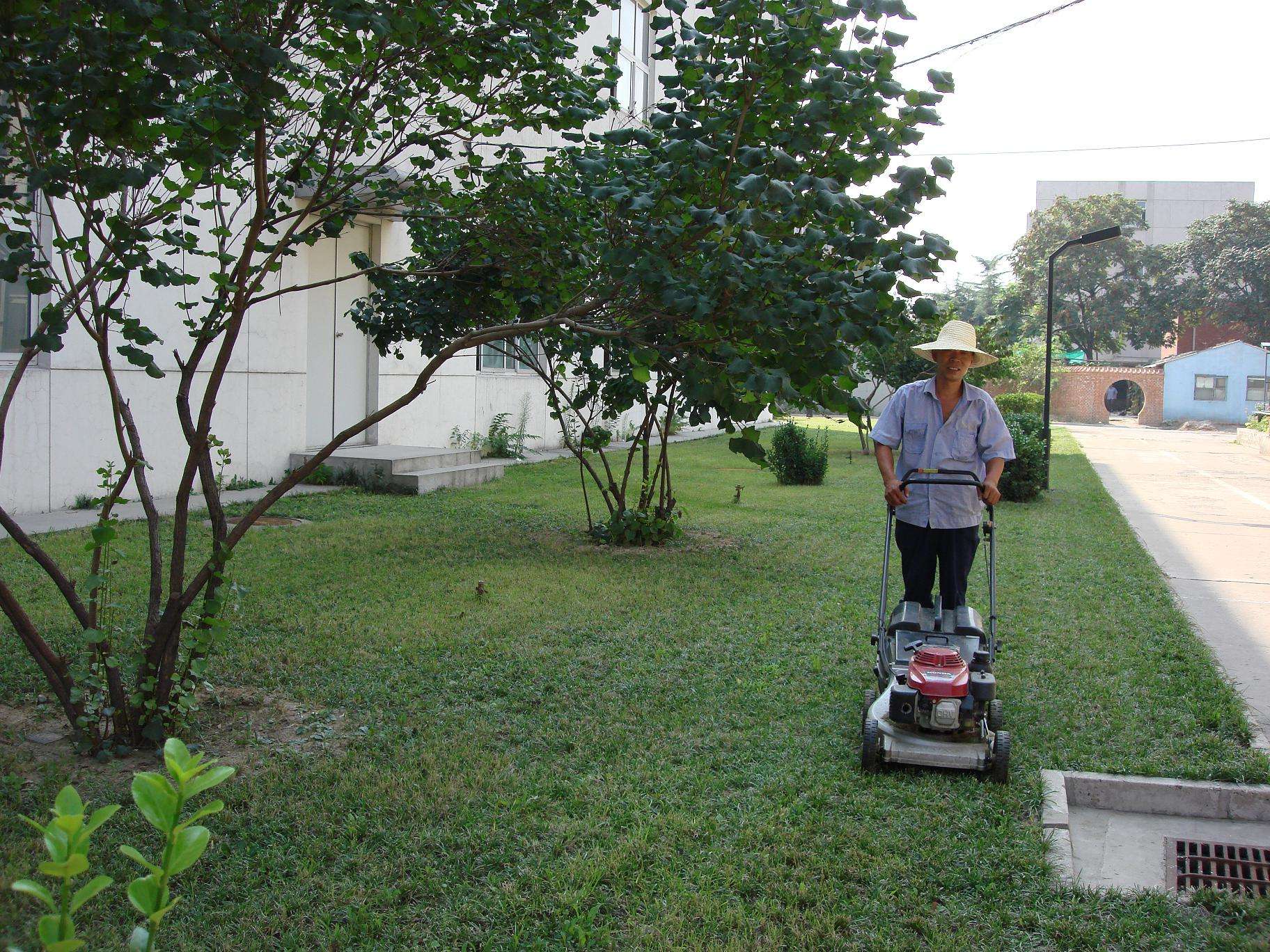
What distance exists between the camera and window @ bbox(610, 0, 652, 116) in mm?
21078

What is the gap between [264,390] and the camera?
1282cm

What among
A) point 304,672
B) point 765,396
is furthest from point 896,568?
point 765,396

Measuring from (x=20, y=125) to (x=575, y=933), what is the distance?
11.1ft

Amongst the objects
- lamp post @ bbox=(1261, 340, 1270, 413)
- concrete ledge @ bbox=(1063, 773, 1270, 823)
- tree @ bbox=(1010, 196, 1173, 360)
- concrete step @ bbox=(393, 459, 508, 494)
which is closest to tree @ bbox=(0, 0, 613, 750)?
concrete ledge @ bbox=(1063, 773, 1270, 823)

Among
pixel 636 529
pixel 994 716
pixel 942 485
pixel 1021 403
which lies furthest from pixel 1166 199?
pixel 994 716

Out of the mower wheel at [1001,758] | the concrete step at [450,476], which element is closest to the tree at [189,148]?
the mower wheel at [1001,758]

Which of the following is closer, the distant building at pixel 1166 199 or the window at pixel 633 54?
the window at pixel 633 54

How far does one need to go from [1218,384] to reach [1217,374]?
47cm

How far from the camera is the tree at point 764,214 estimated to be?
12.5 feet

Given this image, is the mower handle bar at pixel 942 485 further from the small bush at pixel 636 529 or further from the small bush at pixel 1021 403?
the small bush at pixel 1021 403

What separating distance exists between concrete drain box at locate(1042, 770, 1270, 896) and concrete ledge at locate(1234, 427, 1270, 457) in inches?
1028

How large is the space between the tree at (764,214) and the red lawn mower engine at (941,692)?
1303 mm

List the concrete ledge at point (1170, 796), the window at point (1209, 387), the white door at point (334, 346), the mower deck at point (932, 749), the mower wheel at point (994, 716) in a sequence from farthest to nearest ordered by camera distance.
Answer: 1. the window at point (1209, 387)
2. the white door at point (334, 346)
3. the mower wheel at point (994, 716)
4. the mower deck at point (932, 749)
5. the concrete ledge at point (1170, 796)

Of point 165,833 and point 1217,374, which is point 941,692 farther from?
point 1217,374
